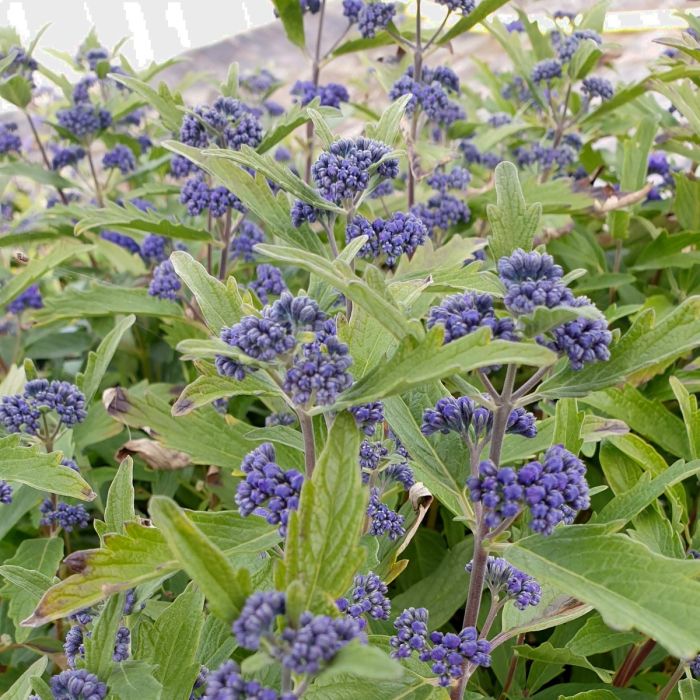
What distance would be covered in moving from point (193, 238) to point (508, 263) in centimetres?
108

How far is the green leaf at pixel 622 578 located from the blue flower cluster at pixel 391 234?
0.58 m

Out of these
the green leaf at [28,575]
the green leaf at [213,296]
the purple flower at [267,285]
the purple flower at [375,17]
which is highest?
the purple flower at [375,17]

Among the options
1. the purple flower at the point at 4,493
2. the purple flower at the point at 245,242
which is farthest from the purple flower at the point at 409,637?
the purple flower at the point at 245,242

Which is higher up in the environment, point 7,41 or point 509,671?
point 7,41

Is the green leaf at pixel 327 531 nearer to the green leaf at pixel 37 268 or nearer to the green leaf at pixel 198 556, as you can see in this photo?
the green leaf at pixel 198 556

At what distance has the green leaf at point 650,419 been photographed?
1.63 m

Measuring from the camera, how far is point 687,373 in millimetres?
1847

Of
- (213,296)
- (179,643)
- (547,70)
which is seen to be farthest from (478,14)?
(179,643)

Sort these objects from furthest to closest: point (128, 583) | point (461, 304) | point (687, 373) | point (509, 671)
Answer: point (687, 373) → point (509, 671) → point (461, 304) → point (128, 583)

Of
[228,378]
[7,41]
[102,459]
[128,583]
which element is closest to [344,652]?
[128,583]

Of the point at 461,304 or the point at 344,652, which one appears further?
the point at 461,304

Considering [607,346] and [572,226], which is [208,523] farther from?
[572,226]

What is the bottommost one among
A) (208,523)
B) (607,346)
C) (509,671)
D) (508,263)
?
(509,671)

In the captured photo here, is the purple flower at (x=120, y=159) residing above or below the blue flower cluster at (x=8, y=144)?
below
